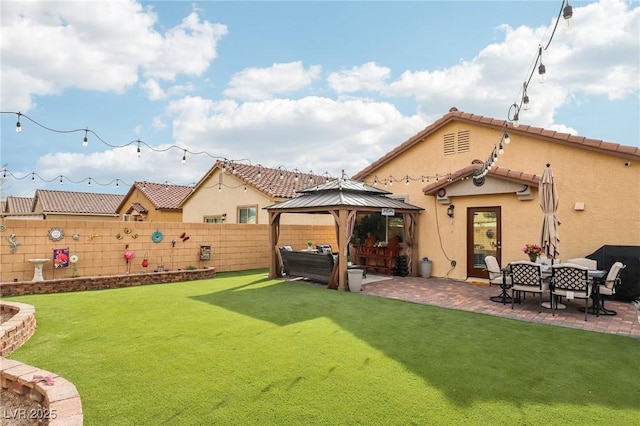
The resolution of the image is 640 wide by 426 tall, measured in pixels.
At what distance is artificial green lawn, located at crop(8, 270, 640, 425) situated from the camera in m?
3.21

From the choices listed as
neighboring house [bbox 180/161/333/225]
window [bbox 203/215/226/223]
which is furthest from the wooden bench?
window [bbox 203/215/226/223]

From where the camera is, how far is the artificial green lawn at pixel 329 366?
3.21 meters

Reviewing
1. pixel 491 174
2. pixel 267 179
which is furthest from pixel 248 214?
pixel 491 174

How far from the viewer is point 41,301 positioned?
303 inches

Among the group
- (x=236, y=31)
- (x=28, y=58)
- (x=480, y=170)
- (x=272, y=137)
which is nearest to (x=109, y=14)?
A: (x=28, y=58)

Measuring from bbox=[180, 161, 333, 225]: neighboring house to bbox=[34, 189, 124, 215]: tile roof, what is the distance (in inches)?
541

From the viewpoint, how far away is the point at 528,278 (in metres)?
7.17

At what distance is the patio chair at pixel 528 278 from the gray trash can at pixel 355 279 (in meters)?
3.47

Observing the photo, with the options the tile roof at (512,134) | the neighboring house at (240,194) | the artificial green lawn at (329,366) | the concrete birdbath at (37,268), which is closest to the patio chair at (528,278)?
the artificial green lawn at (329,366)

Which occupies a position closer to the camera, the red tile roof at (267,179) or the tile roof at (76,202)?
the red tile roof at (267,179)

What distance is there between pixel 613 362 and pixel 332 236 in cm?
1264

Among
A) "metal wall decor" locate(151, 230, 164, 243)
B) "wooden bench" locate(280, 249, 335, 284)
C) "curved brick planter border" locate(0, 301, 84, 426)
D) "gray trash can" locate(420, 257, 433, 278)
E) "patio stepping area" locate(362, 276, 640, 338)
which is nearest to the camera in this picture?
"curved brick planter border" locate(0, 301, 84, 426)

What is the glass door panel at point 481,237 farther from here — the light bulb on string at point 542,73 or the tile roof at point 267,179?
the tile roof at point 267,179

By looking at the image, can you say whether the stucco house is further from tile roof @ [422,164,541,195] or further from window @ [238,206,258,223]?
tile roof @ [422,164,541,195]
